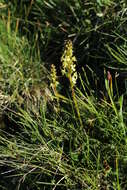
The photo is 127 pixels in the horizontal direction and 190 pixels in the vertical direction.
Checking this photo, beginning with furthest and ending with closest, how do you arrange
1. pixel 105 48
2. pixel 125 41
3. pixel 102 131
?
pixel 105 48
pixel 125 41
pixel 102 131

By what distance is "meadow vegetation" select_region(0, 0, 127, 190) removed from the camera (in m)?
1.88

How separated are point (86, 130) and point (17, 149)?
40 centimetres

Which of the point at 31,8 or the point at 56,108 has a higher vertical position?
the point at 31,8

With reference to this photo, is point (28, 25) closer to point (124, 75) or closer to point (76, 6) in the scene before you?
point (76, 6)

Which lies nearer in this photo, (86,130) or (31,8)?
(86,130)

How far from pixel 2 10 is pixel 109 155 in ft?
4.65

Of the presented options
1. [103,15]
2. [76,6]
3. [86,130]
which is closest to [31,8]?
[76,6]

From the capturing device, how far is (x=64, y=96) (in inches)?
94.6

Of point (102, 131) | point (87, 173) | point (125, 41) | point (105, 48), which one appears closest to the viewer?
point (87, 173)

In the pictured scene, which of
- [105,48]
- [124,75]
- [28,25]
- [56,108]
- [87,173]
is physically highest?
[28,25]

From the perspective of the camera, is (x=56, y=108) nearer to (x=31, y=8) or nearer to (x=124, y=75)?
(x=124, y=75)

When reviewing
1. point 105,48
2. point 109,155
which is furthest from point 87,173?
point 105,48

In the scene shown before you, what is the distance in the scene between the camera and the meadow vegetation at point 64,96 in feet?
A: 6.17

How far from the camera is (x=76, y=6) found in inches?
97.3
